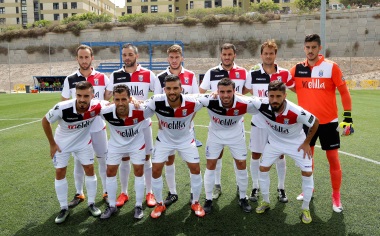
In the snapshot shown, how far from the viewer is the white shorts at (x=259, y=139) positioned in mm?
4977

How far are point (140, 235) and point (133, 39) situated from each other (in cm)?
4974

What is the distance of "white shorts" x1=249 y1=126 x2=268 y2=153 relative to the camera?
4977 millimetres

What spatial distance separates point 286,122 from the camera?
436cm

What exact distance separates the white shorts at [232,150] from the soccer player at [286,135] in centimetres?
30

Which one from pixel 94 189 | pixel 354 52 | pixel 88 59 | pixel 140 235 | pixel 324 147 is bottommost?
pixel 140 235

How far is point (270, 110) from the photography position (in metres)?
4.39

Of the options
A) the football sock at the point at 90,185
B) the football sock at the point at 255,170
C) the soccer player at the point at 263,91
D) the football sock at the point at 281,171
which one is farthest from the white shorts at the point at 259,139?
the football sock at the point at 90,185

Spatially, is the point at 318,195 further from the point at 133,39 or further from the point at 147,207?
the point at 133,39

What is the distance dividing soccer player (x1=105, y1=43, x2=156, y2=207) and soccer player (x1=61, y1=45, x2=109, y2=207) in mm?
179

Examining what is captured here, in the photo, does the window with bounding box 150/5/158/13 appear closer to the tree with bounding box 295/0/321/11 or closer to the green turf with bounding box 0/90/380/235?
the tree with bounding box 295/0/321/11

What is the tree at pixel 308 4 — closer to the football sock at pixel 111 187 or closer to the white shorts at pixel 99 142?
the white shorts at pixel 99 142

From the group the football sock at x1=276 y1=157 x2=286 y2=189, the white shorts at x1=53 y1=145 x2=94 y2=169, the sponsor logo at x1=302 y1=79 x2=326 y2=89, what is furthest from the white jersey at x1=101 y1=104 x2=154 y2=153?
the sponsor logo at x1=302 y1=79 x2=326 y2=89

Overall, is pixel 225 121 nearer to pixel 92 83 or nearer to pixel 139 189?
pixel 139 189

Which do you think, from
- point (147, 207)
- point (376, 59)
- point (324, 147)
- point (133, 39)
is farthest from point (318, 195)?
point (133, 39)
